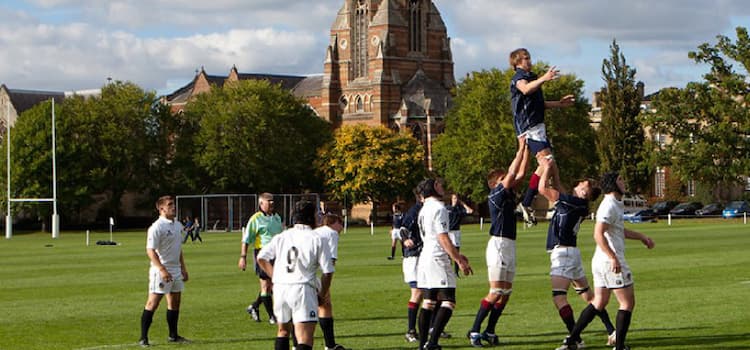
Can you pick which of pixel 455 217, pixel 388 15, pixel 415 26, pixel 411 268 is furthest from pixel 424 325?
pixel 415 26

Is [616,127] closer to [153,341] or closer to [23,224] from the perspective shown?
[23,224]

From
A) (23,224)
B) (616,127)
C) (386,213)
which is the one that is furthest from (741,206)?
(23,224)

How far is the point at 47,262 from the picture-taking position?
44188 mm

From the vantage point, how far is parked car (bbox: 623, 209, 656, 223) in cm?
8706

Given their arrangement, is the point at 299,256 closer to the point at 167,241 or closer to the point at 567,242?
the point at 567,242

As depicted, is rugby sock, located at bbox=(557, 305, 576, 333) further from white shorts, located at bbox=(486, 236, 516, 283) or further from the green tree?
the green tree

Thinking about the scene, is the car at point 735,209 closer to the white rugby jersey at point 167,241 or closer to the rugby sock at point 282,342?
the white rugby jersey at point 167,241

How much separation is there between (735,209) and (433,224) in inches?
3394

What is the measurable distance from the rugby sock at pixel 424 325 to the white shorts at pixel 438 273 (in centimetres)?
32

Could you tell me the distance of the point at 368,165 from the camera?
4230 inches

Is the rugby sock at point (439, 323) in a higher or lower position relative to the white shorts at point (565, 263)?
lower

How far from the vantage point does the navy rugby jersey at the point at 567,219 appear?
15400mm

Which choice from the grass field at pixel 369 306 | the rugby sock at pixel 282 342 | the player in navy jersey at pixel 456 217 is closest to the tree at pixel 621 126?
the grass field at pixel 369 306

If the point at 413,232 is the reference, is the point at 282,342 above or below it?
below
